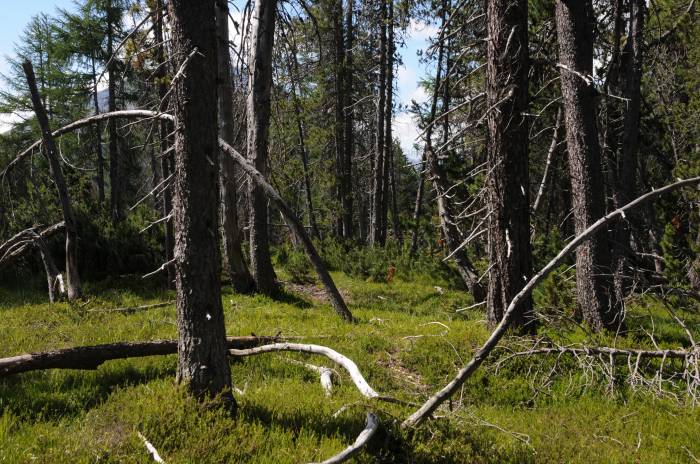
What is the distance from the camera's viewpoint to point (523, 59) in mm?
7098

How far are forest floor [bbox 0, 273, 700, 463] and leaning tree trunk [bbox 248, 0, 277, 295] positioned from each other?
2735 millimetres

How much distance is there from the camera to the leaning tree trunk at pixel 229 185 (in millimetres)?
10641

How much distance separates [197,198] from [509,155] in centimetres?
457

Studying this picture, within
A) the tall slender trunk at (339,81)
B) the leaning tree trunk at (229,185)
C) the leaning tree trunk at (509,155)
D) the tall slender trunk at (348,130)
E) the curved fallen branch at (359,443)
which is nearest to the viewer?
the curved fallen branch at (359,443)

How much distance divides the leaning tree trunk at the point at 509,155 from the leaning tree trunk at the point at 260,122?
5.12 m

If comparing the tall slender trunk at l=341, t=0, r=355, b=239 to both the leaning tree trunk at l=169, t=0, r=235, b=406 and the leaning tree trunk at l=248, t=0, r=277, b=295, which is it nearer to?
the leaning tree trunk at l=248, t=0, r=277, b=295

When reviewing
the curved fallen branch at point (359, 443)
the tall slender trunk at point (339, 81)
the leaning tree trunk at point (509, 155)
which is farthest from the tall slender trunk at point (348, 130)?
the curved fallen branch at point (359, 443)

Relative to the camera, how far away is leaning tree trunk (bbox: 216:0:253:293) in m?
10.6

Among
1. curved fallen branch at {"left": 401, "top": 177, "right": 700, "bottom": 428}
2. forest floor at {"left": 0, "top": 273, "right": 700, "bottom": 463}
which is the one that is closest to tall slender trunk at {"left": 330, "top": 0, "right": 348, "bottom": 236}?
A: forest floor at {"left": 0, "top": 273, "right": 700, "bottom": 463}

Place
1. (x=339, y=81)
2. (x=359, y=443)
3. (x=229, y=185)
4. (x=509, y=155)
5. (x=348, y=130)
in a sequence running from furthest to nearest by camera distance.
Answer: (x=348, y=130), (x=339, y=81), (x=229, y=185), (x=509, y=155), (x=359, y=443)

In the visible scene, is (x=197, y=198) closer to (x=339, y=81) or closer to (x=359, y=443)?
(x=359, y=443)

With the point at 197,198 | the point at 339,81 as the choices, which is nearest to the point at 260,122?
the point at 197,198

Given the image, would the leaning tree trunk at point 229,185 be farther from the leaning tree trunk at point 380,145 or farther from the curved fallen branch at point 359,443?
the leaning tree trunk at point 380,145

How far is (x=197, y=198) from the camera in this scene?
13.8ft
